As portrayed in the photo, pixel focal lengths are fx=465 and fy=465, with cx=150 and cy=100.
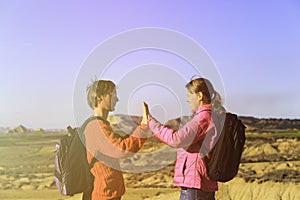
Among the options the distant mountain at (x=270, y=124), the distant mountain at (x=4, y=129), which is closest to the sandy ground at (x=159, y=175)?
the distant mountain at (x=270, y=124)

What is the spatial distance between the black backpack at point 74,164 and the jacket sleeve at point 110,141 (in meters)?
0.05

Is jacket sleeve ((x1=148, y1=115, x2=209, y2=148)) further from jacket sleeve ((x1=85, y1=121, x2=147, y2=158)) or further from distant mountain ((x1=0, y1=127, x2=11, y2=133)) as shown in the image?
distant mountain ((x1=0, y1=127, x2=11, y2=133))

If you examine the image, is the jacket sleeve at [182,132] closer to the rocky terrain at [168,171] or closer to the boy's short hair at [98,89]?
the boy's short hair at [98,89]

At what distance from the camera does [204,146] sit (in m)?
3.04

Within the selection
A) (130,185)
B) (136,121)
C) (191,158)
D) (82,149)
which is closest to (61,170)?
(82,149)

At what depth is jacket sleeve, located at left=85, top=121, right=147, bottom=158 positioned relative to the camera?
292 cm

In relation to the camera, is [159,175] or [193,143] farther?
[159,175]

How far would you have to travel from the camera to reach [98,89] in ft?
10.1

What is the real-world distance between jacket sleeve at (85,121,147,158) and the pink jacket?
0.37 feet

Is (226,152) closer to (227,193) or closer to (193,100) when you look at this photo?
(193,100)

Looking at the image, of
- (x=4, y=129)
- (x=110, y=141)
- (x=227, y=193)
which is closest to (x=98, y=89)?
(x=110, y=141)

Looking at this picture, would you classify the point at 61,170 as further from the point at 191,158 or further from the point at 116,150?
the point at 191,158

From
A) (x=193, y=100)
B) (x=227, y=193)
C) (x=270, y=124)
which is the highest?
(x=270, y=124)

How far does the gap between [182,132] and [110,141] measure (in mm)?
458
